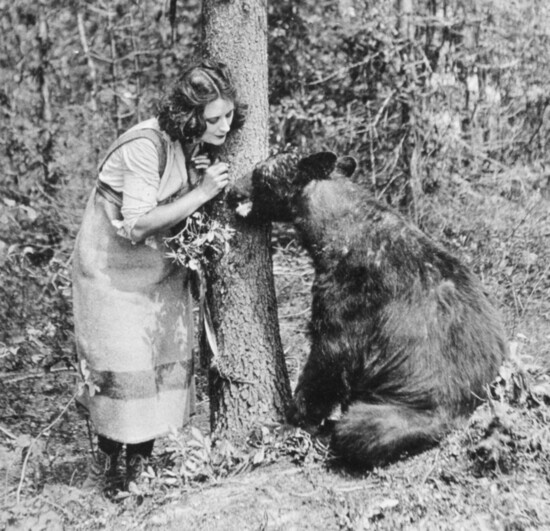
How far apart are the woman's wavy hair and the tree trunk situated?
31cm

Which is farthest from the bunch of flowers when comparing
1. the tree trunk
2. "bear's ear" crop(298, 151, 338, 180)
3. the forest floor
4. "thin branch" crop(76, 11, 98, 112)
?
"thin branch" crop(76, 11, 98, 112)

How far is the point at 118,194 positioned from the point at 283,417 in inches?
66.0

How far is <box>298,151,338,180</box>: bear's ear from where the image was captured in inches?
169

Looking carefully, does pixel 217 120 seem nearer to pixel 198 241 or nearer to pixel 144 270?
pixel 198 241

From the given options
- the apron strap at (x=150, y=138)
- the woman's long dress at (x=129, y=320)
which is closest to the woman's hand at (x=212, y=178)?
the woman's long dress at (x=129, y=320)

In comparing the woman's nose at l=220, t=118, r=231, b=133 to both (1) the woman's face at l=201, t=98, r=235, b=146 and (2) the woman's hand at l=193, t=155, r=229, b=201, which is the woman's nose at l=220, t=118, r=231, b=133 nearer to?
(1) the woman's face at l=201, t=98, r=235, b=146

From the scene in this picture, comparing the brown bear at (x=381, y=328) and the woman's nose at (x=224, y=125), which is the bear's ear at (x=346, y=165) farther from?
the woman's nose at (x=224, y=125)

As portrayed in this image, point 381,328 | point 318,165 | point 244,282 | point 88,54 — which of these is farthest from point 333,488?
point 88,54

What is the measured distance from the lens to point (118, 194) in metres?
3.74

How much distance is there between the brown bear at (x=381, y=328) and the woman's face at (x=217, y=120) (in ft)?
1.12

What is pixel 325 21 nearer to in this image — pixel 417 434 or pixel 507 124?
pixel 507 124

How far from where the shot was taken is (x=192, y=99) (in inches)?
139

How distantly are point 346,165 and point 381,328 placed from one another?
1.24 m

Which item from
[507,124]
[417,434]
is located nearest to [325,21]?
[507,124]
